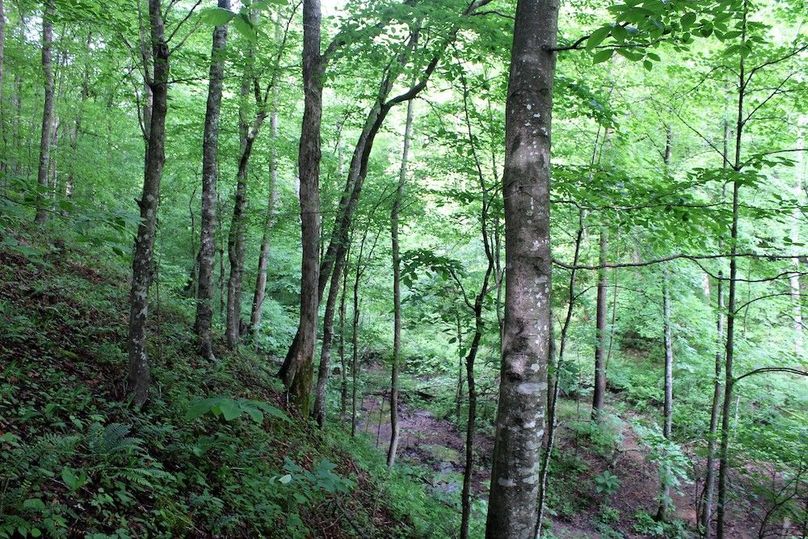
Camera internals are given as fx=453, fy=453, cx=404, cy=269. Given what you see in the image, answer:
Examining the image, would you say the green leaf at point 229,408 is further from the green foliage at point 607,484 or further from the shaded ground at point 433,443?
the green foliage at point 607,484

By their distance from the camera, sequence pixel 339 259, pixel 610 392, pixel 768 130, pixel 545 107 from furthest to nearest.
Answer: pixel 610 392 < pixel 339 259 < pixel 768 130 < pixel 545 107

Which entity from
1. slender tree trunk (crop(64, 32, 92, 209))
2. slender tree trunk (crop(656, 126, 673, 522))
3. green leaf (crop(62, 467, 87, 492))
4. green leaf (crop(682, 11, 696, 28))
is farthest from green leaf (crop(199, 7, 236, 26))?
slender tree trunk (crop(656, 126, 673, 522))

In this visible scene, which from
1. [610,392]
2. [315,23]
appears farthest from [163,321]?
[610,392]

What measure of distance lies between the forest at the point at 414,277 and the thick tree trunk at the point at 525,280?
0.02 metres

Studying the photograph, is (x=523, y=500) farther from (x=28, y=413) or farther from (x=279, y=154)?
(x=279, y=154)

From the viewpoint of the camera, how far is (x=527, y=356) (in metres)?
2.78

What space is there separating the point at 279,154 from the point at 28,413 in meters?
11.0

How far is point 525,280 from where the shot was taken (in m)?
2.85

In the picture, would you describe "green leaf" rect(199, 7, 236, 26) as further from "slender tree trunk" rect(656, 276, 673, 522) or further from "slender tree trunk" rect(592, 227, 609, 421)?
"slender tree trunk" rect(656, 276, 673, 522)

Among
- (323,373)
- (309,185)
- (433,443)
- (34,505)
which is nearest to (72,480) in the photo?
(34,505)

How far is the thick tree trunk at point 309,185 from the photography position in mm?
7305

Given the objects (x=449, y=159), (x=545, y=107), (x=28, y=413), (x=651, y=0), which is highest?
(x=449, y=159)

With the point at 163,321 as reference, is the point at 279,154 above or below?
above

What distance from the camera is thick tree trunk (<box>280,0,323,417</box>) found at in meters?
7.30
